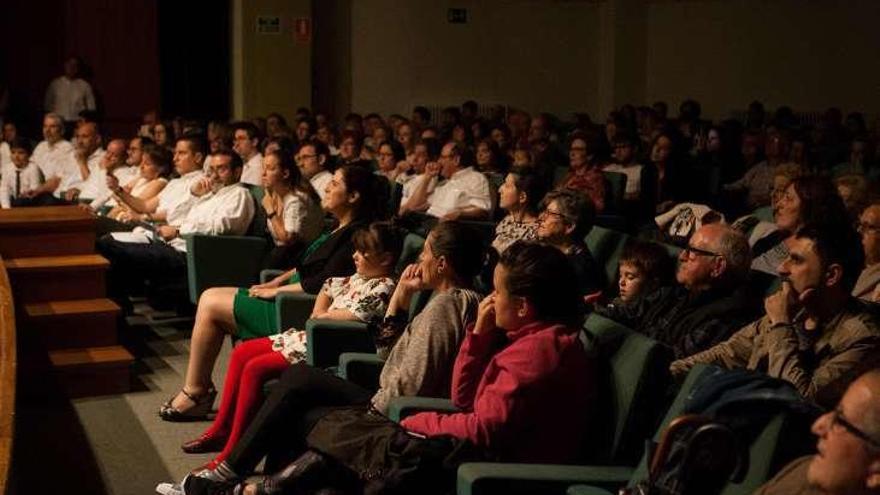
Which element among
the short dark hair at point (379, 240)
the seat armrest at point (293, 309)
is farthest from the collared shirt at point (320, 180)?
the short dark hair at point (379, 240)

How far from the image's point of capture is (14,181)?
9.14 meters

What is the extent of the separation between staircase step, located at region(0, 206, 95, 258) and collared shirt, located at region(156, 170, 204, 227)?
1.13 meters

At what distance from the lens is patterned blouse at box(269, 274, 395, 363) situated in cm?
432

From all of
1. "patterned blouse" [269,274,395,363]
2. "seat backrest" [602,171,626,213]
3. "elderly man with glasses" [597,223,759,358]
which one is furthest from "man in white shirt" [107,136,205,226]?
"elderly man with glasses" [597,223,759,358]

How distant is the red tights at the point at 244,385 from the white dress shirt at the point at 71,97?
8.12 m

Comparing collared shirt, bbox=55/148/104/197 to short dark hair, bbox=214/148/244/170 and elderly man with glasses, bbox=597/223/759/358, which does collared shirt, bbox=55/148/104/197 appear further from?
elderly man with glasses, bbox=597/223/759/358

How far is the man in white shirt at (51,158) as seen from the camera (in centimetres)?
909

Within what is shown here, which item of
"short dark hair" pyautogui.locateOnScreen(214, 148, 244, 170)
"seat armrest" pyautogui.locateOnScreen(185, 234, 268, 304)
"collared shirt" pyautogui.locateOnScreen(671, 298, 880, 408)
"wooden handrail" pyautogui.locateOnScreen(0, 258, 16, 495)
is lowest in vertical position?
"seat armrest" pyautogui.locateOnScreen(185, 234, 268, 304)

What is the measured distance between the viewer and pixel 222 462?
372cm

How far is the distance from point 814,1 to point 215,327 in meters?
9.29

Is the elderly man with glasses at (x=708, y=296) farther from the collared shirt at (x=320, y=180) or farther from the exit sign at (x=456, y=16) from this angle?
the exit sign at (x=456, y=16)

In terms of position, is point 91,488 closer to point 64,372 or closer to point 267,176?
point 64,372

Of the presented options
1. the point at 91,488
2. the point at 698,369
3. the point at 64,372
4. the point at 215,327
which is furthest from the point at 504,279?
the point at 64,372

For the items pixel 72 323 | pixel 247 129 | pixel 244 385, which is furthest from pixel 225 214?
pixel 247 129
